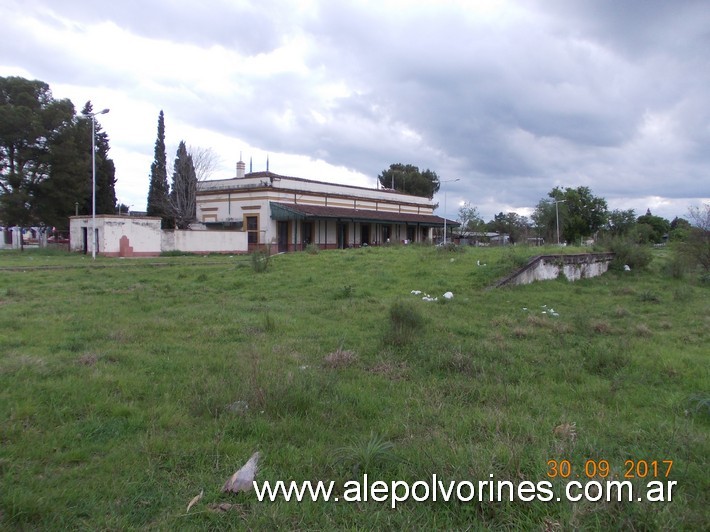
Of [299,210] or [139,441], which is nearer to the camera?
[139,441]

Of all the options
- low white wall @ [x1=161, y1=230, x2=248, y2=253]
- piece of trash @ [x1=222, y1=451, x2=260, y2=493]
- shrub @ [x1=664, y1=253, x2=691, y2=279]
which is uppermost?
low white wall @ [x1=161, y1=230, x2=248, y2=253]

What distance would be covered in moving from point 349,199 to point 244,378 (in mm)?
42520

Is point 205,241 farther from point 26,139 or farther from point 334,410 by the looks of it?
point 334,410

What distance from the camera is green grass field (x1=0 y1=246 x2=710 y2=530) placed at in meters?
2.97

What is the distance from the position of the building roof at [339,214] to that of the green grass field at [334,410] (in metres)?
29.5

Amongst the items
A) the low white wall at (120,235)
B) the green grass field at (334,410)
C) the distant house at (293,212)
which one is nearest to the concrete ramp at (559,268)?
the green grass field at (334,410)

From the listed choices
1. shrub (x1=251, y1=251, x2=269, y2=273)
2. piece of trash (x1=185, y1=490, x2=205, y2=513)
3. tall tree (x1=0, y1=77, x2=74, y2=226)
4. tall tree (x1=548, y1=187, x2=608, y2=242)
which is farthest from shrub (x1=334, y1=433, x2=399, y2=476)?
tall tree (x1=548, y1=187, x2=608, y2=242)

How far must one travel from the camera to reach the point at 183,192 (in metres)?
48.6

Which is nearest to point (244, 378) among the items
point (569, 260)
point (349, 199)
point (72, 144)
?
point (569, 260)

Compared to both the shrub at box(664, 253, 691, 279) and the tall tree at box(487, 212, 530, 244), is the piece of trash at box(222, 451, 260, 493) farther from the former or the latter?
the tall tree at box(487, 212, 530, 244)

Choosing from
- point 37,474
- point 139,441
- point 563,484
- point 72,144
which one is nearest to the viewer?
point 563,484

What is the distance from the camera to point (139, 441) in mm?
3846

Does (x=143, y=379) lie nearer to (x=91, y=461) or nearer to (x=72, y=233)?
(x=91, y=461)

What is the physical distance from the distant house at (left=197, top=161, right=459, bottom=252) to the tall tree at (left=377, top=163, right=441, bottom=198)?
26399 millimetres
